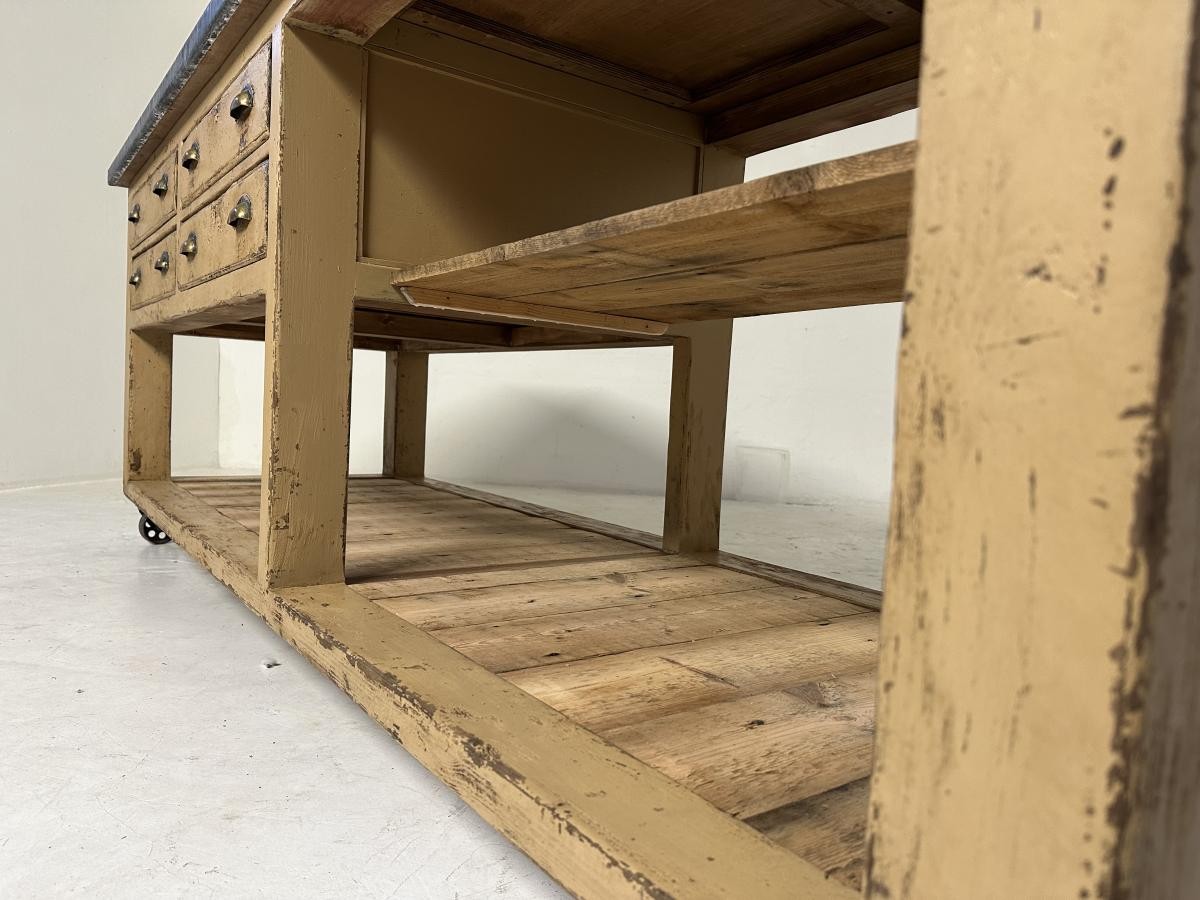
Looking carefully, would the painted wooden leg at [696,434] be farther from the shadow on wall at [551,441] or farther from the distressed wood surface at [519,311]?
the shadow on wall at [551,441]

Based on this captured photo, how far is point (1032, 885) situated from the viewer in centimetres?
34

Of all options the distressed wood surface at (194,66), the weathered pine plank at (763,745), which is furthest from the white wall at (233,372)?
the weathered pine plank at (763,745)

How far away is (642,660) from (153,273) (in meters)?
1.79

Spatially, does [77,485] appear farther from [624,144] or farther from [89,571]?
Answer: [624,144]

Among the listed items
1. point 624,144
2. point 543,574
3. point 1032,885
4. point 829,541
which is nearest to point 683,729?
point 1032,885

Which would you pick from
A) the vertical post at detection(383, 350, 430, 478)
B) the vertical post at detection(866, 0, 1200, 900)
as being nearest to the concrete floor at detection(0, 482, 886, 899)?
the vertical post at detection(866, 0, 1200, 900)

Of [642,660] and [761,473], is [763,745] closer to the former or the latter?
[642,660]

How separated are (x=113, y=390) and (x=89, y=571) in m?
2.19

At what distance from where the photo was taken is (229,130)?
57.2 inches

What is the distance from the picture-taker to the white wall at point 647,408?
3.88 metres

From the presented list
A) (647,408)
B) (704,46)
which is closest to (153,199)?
(704,46)

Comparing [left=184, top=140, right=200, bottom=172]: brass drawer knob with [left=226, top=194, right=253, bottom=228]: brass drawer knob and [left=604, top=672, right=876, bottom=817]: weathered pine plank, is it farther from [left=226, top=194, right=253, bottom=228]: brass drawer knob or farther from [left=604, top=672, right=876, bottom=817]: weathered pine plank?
[left=604, top=672, right=876, bottom=817]: weathered pine plank

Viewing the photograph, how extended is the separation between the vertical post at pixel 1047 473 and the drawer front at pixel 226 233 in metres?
1.17

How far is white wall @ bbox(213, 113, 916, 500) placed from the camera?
388cm
